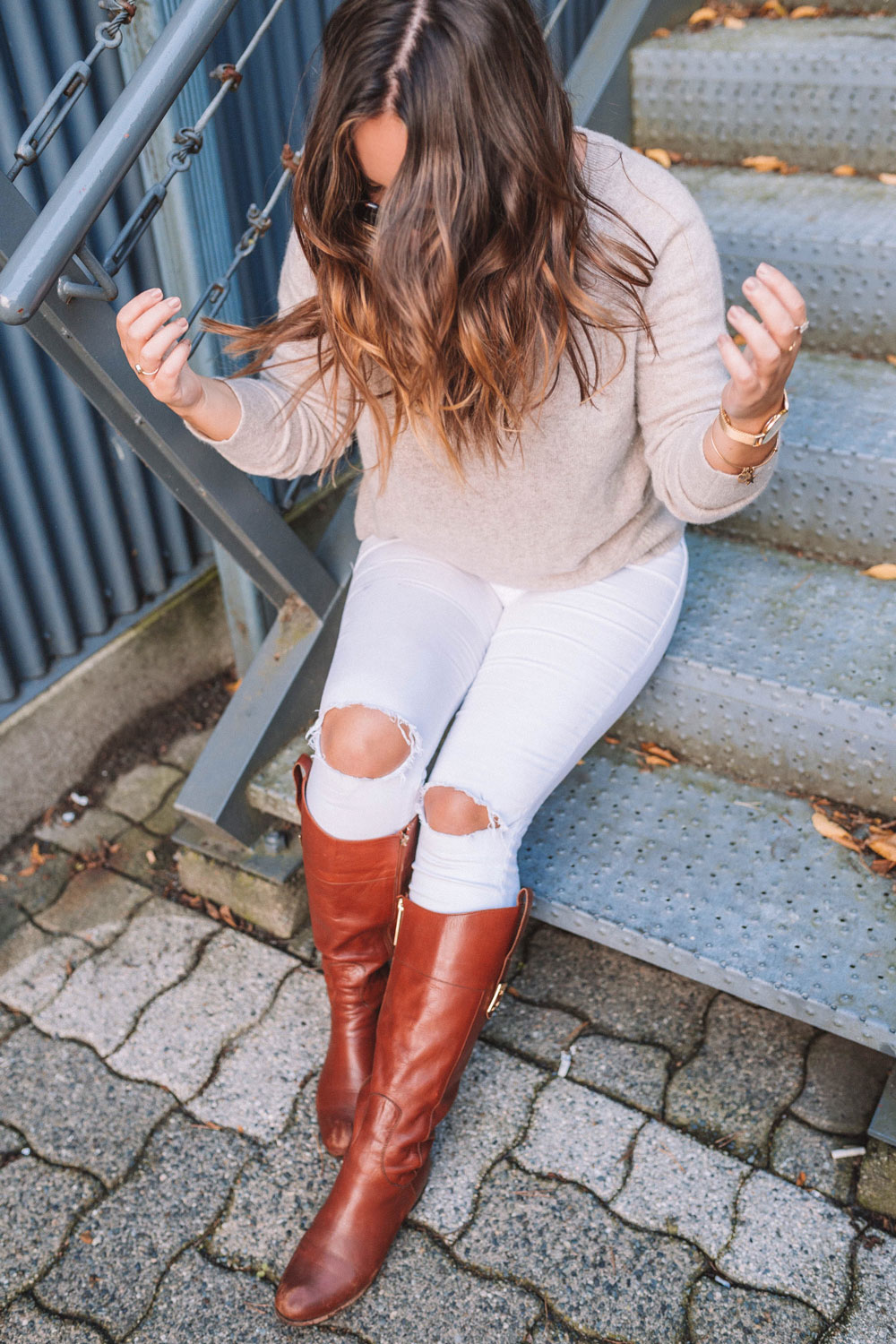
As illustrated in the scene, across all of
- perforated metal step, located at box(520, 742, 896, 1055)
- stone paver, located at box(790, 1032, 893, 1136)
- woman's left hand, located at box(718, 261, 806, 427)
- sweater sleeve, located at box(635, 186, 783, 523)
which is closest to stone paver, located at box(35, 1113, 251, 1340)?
perforated metal step, located at box(520, 742, 896, 1055)

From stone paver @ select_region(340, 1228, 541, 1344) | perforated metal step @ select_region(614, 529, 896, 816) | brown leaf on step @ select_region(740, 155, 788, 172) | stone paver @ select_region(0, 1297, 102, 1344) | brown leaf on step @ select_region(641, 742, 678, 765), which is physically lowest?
stone paver @ select_region(340, 1228, 541, 1344)

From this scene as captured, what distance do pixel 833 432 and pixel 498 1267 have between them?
1705 millimetres

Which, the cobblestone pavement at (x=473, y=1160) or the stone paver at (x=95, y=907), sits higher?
the cobblestone pavement at (x=473, y=1160)

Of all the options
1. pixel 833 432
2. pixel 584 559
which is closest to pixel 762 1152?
pixel 584 559

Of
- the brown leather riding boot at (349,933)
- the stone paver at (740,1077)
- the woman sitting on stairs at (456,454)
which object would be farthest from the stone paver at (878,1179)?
the brown leather riding boot at (349,933)

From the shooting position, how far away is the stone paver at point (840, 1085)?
6.13 ft

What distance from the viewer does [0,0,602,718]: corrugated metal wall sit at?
81.3 inches

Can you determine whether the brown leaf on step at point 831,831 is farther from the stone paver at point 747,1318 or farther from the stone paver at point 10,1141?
the stone paver at point 10,1141

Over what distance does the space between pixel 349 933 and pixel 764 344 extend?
1144 mm

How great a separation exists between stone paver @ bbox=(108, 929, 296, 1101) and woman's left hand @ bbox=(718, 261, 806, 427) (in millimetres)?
1472

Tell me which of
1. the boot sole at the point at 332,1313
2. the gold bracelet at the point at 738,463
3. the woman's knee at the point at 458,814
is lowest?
the boot sole at the point at 332,1313

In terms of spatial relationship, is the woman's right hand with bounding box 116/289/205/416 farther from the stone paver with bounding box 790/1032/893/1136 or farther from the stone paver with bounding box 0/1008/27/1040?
the stone paver with bounding box 790/1032/893/1136

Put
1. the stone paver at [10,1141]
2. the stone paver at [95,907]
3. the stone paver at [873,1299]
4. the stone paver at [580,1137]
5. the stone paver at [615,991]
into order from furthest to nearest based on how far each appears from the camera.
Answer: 1. the stone paver at [95,907]
2. the stone paver at [615,991]
3. the stone paver at [10,1141]
4. the stone paver at [580,1137]
5. the stone paver at [873,1299]

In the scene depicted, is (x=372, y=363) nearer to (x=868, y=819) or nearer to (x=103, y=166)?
(x=103, y=166)
